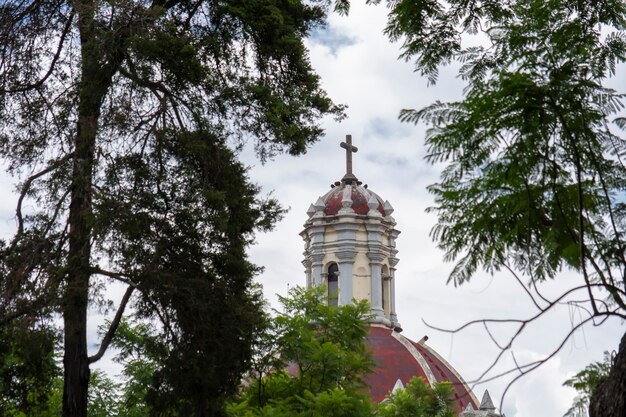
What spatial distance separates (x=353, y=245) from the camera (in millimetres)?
49281

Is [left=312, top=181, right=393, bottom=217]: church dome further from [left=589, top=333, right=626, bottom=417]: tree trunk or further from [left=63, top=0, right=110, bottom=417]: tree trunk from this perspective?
[left=589, top=333, right=626, bottom=417]: tree trunk

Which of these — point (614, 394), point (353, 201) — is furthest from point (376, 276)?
point (614, 394)

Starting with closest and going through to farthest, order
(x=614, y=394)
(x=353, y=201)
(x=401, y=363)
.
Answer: (x=614, y=394) → (x=401, y=363) → (x=353, y=201)

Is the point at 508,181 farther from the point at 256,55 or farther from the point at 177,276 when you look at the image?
the point at 256,55

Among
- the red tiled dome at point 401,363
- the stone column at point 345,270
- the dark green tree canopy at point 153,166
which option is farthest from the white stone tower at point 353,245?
the dark green tree canopy at point 153,166

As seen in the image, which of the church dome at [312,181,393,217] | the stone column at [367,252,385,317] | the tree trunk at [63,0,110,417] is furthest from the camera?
the church dome at [312,181,393,217]

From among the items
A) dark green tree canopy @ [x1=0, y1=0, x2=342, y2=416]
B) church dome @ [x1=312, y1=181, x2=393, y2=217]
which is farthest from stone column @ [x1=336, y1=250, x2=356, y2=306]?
dark green tree canopy @ [x1=0, y1=0, x2=342, y2=416]

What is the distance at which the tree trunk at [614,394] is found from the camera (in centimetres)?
448

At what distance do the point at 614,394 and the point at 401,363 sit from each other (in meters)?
39.8

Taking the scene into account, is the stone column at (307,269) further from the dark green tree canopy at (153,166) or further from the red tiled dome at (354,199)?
the dark green tree canopy at (153,166)

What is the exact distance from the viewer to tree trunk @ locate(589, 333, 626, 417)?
448 centimetres

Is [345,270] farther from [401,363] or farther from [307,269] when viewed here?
[401,363]

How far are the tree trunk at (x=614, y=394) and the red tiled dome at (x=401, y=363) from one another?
3645 cm

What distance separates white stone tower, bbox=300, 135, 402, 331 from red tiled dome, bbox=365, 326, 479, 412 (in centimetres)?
178
